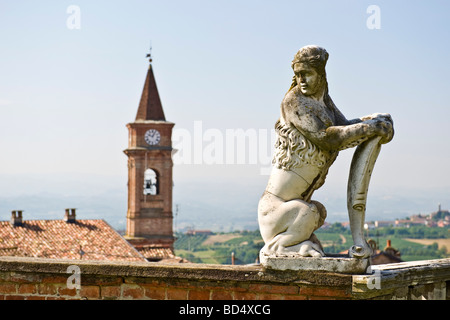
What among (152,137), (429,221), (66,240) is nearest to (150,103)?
(152,137)

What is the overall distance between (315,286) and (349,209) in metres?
0.74

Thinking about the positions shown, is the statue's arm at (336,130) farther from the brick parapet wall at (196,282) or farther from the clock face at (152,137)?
the clock face at (152,137)

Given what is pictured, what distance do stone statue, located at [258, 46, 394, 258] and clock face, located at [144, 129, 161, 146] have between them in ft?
173

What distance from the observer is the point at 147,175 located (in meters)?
60.8

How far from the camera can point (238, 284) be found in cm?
667

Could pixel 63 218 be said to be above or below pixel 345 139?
below

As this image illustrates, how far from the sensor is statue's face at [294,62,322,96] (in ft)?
21.9

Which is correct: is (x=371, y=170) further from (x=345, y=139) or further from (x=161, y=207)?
(x=161, y=207)

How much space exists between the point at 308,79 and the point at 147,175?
5452 centimetres

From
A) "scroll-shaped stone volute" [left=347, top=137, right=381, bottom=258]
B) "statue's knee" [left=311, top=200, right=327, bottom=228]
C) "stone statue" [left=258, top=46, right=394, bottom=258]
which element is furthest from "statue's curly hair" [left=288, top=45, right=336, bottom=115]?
"statue's knee" [left=311, top=200, right=327, bottom=228]

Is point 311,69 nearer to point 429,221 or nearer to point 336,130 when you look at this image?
point 336,130

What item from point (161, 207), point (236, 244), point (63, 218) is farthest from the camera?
point (236, 244)
